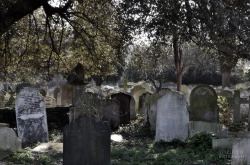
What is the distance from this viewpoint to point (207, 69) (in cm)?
4175

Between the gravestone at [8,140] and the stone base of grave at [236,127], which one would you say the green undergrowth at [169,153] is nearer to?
the gravestone at [8,140]

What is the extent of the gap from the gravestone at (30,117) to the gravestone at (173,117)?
12.2 ft

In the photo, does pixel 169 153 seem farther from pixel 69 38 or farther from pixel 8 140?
pixel 69 38

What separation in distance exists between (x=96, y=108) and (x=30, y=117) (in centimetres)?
213

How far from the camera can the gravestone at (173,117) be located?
9.31 meters

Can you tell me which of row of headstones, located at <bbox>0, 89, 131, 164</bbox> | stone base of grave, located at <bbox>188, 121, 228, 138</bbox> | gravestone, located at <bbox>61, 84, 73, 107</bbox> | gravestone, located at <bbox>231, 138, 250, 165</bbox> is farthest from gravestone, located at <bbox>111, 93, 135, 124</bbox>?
gravestone, located at <bbox>231, 138, 250, 165</bbox>

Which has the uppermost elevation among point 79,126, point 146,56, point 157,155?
point 146,56

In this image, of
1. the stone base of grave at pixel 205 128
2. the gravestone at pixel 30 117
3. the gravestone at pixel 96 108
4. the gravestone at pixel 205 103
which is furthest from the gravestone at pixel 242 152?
the gravestone at pixel 30 117

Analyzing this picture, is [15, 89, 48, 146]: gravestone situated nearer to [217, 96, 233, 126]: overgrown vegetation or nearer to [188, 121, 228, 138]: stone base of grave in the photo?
[188, 121, 228, 138]: stone base of grave

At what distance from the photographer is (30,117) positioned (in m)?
10.2

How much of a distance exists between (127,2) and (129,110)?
6.17 m

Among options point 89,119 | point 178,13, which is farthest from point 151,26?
point 89,119

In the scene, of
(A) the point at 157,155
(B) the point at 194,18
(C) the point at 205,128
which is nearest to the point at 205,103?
(C) the point at 205,128

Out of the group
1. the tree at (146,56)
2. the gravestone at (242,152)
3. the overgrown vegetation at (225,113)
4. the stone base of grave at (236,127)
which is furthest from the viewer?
Result: the overgrown vegetation at (225,113)
